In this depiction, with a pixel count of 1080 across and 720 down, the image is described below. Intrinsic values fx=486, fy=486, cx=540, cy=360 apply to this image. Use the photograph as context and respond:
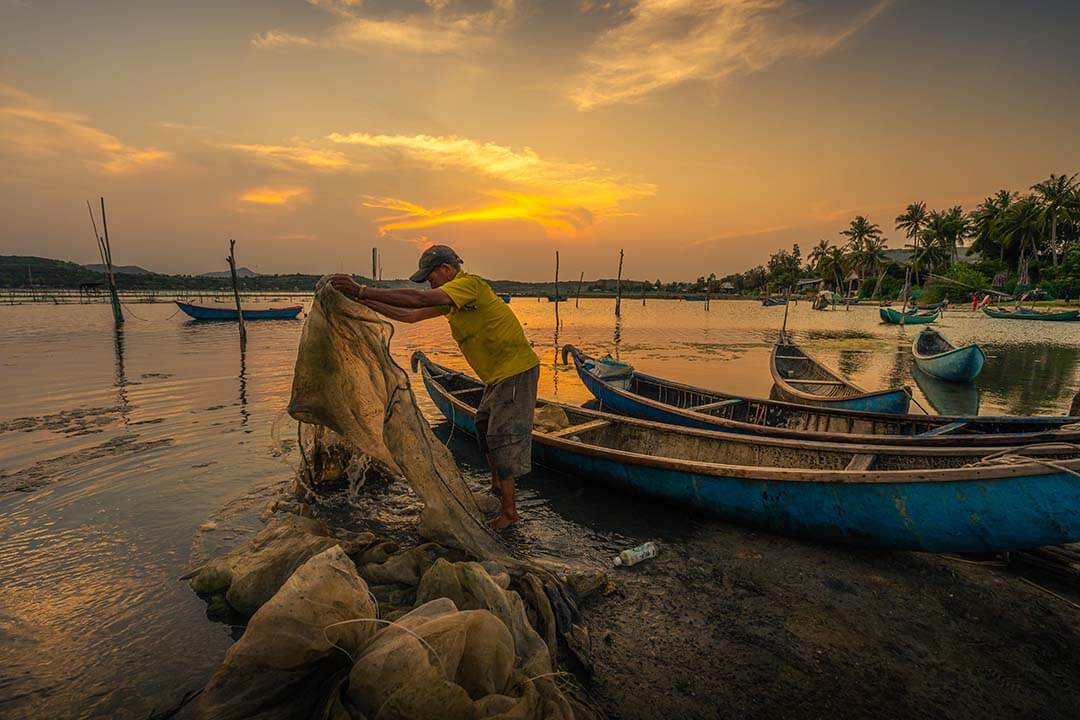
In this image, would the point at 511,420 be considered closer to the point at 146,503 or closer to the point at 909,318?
the point at 146,503

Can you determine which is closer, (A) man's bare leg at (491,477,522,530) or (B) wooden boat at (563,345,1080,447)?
(A) man's bare leg at (491,477,522,530)

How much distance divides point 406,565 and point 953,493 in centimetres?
435

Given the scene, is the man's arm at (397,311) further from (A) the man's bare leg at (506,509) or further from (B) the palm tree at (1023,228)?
(B) the palm tree at (1023,228)

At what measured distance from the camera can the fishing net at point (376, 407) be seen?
378 centimetres

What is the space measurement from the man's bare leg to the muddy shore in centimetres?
132

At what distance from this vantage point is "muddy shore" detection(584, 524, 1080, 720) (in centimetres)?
296

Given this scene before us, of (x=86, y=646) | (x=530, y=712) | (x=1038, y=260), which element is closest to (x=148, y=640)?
(x=86, y=646)

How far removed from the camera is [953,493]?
3947 millimetres

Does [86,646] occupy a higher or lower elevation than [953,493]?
lower

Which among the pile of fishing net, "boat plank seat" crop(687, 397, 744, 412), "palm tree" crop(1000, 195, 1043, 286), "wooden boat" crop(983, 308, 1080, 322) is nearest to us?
the pile of fishing net

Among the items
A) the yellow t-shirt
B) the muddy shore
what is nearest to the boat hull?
the muddy shore

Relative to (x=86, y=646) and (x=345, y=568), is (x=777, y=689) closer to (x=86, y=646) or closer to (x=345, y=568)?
(x=345, y=568)

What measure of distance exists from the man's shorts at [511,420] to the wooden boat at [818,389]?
728cm

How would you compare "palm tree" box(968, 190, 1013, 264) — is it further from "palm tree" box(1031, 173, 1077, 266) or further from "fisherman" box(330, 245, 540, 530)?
"fisherman" box(330, 245, 540, 530)
